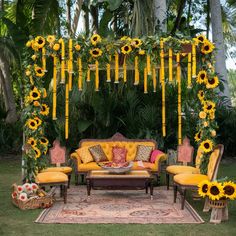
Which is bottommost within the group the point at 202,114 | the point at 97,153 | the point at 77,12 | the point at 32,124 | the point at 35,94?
the point at 97,153

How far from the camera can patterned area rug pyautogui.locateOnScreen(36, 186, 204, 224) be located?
6.30 metres

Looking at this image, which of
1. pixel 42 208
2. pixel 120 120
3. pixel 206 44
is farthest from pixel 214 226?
pixel 120 120

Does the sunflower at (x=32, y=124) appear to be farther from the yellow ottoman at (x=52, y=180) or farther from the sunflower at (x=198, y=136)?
the sunflower at (x=198, y=136)

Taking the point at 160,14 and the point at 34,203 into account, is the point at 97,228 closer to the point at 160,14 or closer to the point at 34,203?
the point at 34,203

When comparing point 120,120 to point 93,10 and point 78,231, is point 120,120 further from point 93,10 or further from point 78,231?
point 78,231

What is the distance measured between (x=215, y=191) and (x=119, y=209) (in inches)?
61.8

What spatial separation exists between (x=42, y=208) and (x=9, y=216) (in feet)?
2.03

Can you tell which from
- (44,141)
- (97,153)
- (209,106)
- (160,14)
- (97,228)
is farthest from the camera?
(160,14)

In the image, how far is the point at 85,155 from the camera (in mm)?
8977

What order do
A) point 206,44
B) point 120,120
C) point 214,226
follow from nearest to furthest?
1. point 214,226
2. point 206,44
3. point 120,120

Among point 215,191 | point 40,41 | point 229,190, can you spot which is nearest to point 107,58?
point 40,41

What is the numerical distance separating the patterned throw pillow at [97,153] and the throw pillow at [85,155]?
81 mm

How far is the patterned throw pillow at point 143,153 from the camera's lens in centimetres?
914

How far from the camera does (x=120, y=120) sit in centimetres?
1112
